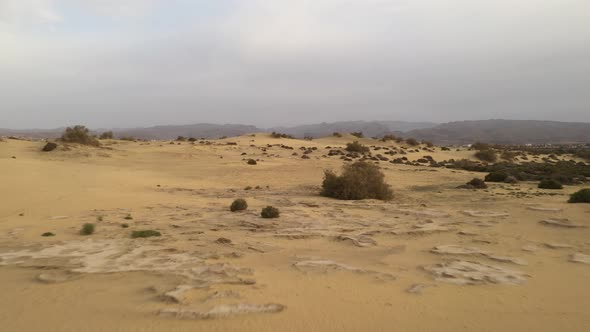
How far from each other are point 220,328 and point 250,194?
33.8ft

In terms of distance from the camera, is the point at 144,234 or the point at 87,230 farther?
the point at 87,230

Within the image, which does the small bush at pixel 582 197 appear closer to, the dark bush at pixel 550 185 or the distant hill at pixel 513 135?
the dark bush at pixel 550 185

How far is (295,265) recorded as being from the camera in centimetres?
610

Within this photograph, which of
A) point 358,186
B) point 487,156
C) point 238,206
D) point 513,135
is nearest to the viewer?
point 238,206

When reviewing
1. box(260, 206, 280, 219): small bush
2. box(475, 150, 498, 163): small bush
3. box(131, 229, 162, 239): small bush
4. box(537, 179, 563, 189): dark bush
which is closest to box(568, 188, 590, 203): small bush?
box(537, 179, 563, 189): dark bush

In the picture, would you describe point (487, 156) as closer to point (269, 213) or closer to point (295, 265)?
point (269, 213)

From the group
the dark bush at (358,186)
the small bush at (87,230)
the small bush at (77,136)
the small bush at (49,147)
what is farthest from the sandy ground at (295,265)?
the small bush at (77,136)

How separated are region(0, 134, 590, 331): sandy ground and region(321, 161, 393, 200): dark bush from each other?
1.03 metres

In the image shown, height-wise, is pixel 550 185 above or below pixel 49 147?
below

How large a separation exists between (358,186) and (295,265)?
311 inches

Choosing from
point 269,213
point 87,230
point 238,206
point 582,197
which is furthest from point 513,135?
point 87,230

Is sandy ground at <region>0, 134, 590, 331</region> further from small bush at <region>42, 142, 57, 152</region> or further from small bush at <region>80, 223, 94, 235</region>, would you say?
small bush at <region>42, 142, 57, 152</region>

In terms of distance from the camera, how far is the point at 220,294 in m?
4.86

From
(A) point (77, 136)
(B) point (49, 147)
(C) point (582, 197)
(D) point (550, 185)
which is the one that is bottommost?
(D) point (550, 185)
